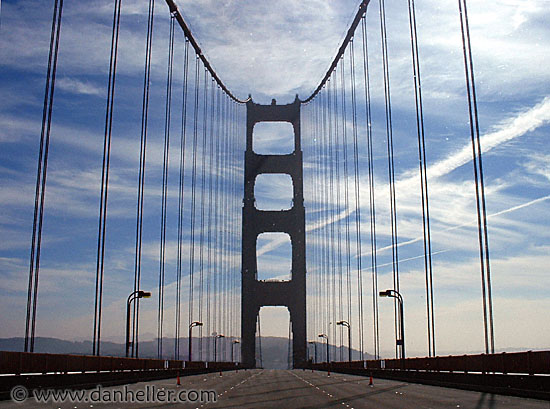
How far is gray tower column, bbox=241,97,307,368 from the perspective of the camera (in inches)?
2817

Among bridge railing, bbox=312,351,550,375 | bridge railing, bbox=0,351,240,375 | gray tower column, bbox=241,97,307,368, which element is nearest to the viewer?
bridge railing, bbox=0,351,240,375

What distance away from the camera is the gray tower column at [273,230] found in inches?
2817

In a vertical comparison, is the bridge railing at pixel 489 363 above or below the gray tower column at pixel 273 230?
below

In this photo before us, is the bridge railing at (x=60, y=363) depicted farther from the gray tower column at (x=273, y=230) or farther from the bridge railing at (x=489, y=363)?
the gray tower column at (x=273, y=230)

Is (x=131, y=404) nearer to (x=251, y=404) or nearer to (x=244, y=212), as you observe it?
(x=251, y=404)

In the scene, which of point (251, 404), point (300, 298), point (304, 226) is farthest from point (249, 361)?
point (251, 404)

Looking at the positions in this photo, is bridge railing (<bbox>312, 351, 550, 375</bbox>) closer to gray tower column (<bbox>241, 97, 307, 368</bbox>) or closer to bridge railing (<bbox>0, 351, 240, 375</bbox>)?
bridge railing (<bbox>0, 351, 240, 375</bbox>)

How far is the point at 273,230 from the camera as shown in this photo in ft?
245

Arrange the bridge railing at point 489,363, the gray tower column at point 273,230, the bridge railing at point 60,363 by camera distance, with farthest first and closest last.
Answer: the gray tower column at point 273,230 → the bridge railing at point 489,363 → the bridge railing at point 60,363

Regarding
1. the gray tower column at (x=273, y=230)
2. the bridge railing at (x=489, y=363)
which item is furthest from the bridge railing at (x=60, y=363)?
the gray tower column at (x=273, y=230)

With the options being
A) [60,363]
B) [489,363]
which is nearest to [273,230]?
[489,363]

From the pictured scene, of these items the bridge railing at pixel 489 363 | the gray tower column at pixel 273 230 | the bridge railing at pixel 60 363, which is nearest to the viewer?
the bridge railing at pixel 60 363

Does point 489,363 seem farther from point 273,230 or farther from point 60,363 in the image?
point 273,230

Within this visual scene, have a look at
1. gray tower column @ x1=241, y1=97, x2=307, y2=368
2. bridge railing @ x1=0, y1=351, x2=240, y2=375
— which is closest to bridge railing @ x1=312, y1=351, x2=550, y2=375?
bridge railing @ x1=0, y1=351, x2=240, y2=375
